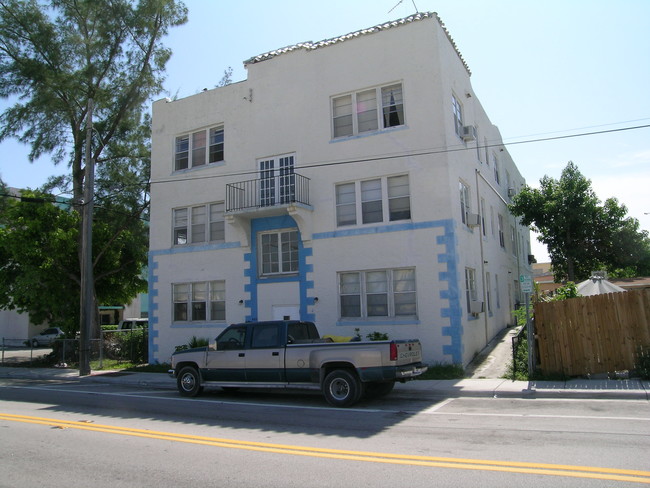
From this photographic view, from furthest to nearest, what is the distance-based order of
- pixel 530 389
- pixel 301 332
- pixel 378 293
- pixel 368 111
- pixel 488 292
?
pixel 488 292 → pixel 368 111 → pixel 378 293 → pixel 301 332 → pixel 530 389

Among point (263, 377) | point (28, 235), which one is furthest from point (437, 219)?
point (28, 235)

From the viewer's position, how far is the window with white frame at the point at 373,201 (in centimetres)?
1565

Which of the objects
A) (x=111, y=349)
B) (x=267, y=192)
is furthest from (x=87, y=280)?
(x=267, y=192)

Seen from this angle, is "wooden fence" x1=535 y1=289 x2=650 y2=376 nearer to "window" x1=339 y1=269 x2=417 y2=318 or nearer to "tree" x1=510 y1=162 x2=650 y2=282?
"window" x1=339 y1=269 x2=417 y2=318

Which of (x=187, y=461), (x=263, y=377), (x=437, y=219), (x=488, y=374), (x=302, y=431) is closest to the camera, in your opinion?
(x=187, y=461)

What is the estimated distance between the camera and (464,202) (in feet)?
55.8

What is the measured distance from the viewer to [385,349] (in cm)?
1009

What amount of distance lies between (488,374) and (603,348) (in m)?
2.90

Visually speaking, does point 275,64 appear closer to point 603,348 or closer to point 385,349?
point 385,349

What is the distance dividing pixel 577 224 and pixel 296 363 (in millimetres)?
21076

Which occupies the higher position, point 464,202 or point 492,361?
point 464,202

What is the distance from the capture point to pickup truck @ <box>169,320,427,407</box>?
10.2 metres

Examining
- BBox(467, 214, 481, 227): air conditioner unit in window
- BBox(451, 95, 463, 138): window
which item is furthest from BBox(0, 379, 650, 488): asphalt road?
BBox(451, 95, 463, 138): window

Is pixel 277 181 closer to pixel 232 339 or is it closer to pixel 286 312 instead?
pixel 286 312
